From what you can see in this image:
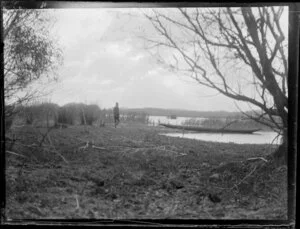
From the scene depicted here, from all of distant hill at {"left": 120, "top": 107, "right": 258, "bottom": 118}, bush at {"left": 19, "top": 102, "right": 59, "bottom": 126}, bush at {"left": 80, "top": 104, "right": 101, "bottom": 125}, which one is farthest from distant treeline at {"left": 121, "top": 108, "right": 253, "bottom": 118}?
bush at {"left": 19, "top": 102, "right": 59, "bottom": 126}

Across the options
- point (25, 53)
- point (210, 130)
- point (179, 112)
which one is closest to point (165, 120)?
point (179, 112)

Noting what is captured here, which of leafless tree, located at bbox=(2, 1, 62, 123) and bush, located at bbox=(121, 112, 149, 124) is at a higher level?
leafless tree, located at bbox=(2, 1, 62, 123)

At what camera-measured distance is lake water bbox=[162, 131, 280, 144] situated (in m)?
1.25

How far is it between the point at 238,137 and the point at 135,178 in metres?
0.48

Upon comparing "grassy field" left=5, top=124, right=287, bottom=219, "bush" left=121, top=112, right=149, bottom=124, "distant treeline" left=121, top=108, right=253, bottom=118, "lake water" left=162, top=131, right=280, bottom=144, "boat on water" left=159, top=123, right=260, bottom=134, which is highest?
"distant treeline" left=121, top=108, right=253, bottom=118

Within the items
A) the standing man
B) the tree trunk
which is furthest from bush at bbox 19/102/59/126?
the tree trunk

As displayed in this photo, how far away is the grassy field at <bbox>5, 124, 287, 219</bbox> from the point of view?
119 centimetres

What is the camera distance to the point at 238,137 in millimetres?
1277

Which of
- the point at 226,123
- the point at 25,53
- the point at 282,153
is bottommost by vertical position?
the point at 282,153

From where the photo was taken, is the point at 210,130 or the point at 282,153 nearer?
the point at 282,153

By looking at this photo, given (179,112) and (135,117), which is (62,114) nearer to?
(135,117)

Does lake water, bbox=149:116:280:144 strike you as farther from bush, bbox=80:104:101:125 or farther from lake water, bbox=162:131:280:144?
bush, bbox=80:104:101:125

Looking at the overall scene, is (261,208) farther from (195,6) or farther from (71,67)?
(71,67)

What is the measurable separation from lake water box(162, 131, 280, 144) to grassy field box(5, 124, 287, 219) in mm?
23
